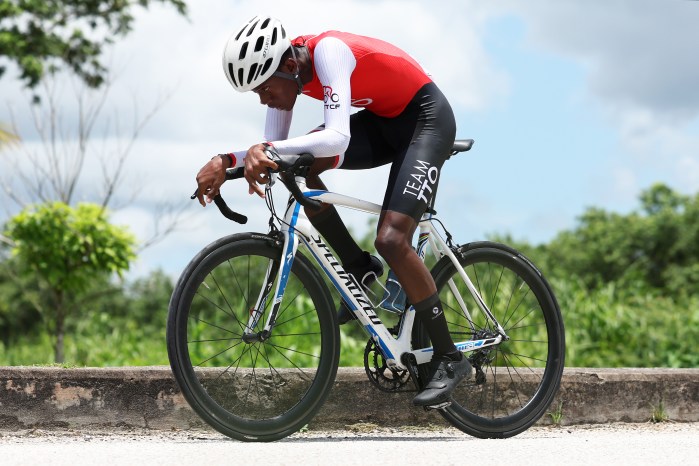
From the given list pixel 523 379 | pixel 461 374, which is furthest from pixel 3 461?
pixel 523 379

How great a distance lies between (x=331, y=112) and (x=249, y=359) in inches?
54.5

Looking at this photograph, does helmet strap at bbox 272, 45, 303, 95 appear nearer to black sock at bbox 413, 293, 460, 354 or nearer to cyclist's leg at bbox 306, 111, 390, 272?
cyclist's leg at bbox 306, 111, 390, 272

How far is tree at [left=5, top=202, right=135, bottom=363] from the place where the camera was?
38.4ft

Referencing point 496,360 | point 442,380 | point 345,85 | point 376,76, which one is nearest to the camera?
point 345,85

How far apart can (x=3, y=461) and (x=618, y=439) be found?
318cm

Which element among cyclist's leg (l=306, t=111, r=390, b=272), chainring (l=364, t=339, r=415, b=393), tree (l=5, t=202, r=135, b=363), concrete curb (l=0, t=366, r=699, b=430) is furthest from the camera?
tree (l=5, t=202, r=135, b=363)

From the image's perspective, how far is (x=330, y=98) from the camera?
14.9ft

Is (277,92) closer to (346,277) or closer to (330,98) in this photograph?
(330,98)

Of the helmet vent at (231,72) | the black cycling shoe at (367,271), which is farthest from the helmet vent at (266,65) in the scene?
the black cycling shoe at (367,271)

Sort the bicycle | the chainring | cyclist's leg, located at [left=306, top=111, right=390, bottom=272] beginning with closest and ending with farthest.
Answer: the bicycle, the chainring, cyclist's leg, located at [left=306, top=111, right=390, bottom=272]

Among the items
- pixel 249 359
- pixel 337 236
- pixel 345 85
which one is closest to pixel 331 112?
pixel 345 85

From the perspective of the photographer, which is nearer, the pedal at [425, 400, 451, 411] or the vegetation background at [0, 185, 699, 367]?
the pedal at [425, 400, 451, 411]

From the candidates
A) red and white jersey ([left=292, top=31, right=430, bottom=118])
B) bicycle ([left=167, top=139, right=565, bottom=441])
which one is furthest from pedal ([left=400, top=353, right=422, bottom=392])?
red and white jersey ([left=292, top=31, right=430, bottom=118])

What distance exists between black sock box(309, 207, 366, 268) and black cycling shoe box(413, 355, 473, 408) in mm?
690
